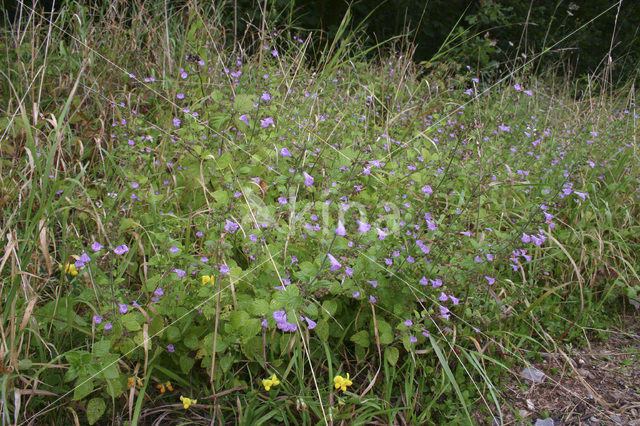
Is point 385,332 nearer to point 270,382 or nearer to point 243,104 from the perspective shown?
point 270,382

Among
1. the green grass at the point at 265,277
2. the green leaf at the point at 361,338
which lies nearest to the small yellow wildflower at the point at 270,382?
the green grass at the point at 265,277

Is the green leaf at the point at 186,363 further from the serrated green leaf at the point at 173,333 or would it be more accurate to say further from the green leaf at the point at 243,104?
the green leaf at the point at 243,104

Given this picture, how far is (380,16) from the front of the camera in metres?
7.32

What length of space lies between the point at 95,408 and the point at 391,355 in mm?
990

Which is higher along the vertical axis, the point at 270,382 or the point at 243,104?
the point at 243,104

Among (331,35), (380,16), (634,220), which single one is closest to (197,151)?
(634,220)

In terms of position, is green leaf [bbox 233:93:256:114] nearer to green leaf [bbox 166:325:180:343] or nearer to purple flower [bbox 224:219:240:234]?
purple flower [bbox 224:219:240:234]

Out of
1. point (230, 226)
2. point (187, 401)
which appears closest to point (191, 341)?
point (187, 401)

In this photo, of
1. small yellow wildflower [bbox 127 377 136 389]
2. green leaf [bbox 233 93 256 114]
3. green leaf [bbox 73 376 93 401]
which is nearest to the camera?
green leaf [bbox 73 376 93 401]

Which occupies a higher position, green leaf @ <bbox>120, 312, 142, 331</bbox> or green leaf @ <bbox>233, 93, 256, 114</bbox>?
green leaf @ <bbox>233, 93, 256, 114</bbox>

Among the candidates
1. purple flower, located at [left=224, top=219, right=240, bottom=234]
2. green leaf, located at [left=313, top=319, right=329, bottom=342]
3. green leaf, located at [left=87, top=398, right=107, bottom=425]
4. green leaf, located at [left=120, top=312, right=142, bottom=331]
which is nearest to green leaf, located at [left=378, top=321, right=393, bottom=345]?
green leaf, located at [left=313, top=319, right=329, bottom=342]

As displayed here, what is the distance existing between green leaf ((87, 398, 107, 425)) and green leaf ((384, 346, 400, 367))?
950 mm

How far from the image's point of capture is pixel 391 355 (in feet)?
5.72

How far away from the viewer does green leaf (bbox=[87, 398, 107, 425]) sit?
141 cm
